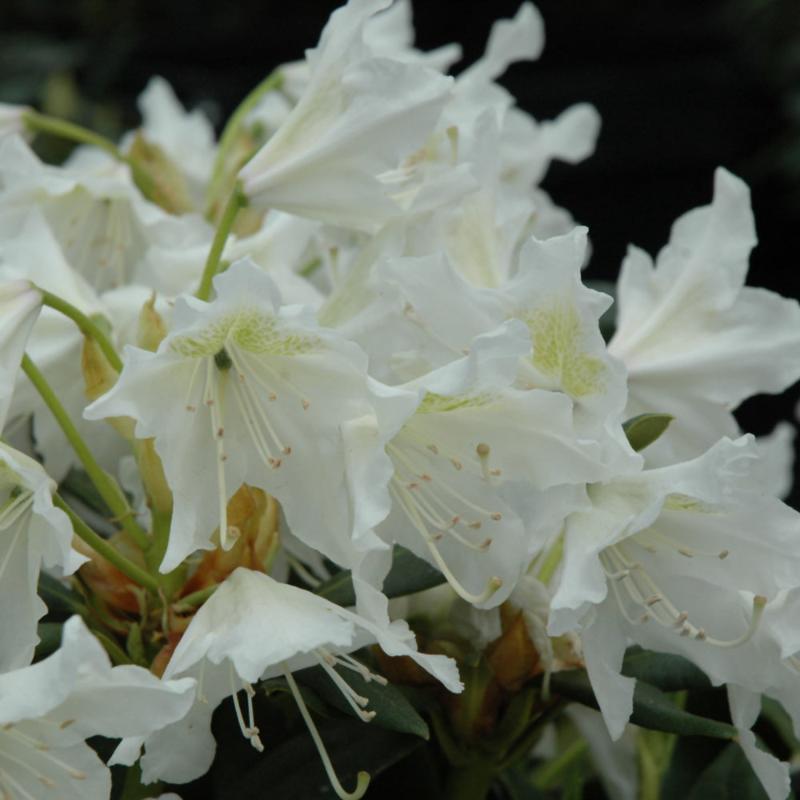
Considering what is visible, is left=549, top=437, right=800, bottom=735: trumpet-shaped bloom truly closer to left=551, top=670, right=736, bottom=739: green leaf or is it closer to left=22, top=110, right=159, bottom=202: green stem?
left=551, top=670, right=736, bottom=739: green leaf

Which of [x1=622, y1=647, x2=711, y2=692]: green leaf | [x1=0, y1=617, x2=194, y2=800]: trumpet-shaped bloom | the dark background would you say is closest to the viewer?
[x1=0, y1=617, x2=194, y2=800]: trumpet-shaped bloom

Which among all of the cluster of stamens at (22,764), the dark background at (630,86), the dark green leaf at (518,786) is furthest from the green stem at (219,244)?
the dark background at (630,86)

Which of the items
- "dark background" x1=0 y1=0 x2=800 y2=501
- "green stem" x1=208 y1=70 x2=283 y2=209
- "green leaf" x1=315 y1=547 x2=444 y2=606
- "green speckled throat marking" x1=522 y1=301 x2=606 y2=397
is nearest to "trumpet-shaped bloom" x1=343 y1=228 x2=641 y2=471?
"green speckled throat marking" x1=522 y1=301 x2=606 y2=397

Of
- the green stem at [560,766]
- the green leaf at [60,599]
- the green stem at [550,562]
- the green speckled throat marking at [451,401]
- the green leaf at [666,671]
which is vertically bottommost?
the green stem at [560,766]

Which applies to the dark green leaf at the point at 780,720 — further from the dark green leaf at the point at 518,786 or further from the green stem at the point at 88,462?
the green stem at the point at 88,462

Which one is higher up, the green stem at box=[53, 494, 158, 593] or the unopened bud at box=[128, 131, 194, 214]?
the green stem at box=[53, 494, 158, 593]

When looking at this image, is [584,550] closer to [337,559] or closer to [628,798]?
[337,559]

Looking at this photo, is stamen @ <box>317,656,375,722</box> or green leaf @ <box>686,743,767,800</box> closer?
stamen @ <box>317,656,375,722</box>

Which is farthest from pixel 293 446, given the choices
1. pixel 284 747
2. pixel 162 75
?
pixel 162 75
